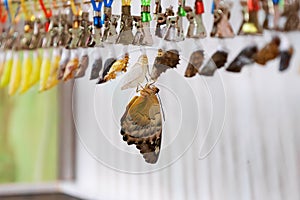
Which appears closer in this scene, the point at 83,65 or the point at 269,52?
the point at 269,52

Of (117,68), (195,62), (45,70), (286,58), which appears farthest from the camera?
(45,70)

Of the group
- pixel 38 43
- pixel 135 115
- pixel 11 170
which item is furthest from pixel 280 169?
pixel 11 170

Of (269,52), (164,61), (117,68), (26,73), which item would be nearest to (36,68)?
(26,73)

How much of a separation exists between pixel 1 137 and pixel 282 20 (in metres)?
1.50

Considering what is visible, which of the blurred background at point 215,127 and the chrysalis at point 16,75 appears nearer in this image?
the blurred background at point 215,127

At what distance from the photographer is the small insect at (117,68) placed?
0.83 metres

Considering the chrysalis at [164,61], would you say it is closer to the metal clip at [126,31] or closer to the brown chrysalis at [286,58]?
the metal clip at [126,31]

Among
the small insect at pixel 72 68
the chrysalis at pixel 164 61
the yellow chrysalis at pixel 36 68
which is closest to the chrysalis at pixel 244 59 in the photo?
the chrysalis at pixel 164 61

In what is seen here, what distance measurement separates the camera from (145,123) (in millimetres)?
→ 799

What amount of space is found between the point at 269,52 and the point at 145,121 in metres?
0.27

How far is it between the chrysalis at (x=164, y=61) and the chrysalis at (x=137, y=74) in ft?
0.09

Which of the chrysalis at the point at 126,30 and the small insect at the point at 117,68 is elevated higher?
the chrysalis at the point at 126,30

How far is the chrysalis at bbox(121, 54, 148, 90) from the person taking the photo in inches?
32.3

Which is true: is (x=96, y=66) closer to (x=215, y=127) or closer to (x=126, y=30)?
(x=126, y=30)
